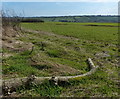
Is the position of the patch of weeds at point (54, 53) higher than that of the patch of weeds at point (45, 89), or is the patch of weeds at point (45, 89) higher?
the patch of weeds at point (54, 53)

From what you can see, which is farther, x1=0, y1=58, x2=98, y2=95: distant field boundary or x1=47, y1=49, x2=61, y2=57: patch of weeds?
x1=47, y1=49, x2=61, y2=57: patch of weeds

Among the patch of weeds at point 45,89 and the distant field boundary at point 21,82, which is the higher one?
the distant field boundary at point 21,82

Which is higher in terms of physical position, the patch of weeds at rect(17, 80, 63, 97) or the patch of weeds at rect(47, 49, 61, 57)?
the patch of weeds at rect(47, 49, 61, 57)

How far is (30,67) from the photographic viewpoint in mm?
9047

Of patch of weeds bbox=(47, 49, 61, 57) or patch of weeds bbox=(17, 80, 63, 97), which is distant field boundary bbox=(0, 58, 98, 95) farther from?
patch of weeds bbox=(47, 49, 61, 57)

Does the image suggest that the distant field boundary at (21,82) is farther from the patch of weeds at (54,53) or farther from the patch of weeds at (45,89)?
the patch of weeds at (54,53)

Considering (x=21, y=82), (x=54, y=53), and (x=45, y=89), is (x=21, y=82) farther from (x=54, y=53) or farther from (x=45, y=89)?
(x=54, y=53)

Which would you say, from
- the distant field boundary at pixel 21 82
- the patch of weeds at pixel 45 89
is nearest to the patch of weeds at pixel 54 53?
the distant field boundary at pixel 21 82

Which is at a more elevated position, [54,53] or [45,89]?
[54,53]

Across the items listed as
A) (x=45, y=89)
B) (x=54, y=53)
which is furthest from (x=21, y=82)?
(x=54, y=53)

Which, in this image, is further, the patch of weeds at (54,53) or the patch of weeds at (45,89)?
the patch of weeds at (54,53)

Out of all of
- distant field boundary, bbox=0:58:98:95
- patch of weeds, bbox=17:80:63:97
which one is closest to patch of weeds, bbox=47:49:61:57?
distant field boundary, bbox=0:58:98:95

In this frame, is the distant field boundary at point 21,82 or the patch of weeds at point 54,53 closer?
the distant field boundary at point 21,82

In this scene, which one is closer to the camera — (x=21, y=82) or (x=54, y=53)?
(x=21, y=82)
